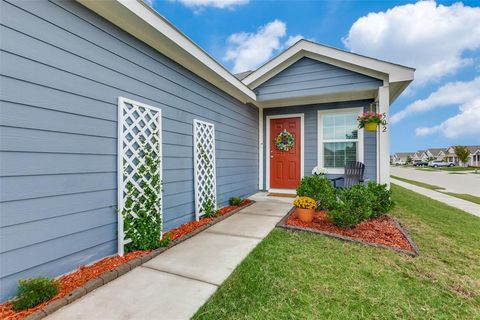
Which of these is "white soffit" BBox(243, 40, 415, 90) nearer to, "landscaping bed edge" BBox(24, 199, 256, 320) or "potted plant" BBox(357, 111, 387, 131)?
"potted plant" BBox(357, 111, 387, 131)

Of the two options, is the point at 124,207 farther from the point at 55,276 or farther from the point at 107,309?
the point at 107,309

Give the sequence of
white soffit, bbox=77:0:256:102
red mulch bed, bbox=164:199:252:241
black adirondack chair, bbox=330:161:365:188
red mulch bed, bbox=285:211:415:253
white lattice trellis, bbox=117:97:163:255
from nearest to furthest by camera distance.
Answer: white soffit, bbox=77:0:256:102
white lattice trellis, bbox=117:97:163:255
red mulch bed, bbox=285:211:415:253
red mulch bed, bbox=164:199:252:241
black adirondack chair, bbox=330:161:365:188

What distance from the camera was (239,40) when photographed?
9008mm

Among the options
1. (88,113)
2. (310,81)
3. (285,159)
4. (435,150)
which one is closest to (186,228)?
(88,113)

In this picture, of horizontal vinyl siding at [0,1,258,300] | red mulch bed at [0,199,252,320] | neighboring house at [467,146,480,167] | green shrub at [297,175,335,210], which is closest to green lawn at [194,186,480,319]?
green shrub at [297,175,335,210]

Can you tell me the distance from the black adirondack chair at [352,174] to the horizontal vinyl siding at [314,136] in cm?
43

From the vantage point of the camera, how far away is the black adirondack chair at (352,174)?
469 centimetres

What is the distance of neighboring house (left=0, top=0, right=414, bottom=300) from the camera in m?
1.50

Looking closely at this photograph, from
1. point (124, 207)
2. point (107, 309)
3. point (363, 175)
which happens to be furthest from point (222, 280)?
point (363, 175)

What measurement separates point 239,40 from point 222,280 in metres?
9.40

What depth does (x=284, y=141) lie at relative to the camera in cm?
581

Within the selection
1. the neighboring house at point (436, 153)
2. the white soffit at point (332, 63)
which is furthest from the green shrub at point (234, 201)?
the neighboring house at point (436, 153)

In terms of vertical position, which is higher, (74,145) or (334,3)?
(334,3)

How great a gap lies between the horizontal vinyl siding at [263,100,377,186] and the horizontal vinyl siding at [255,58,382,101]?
0.87 meters
